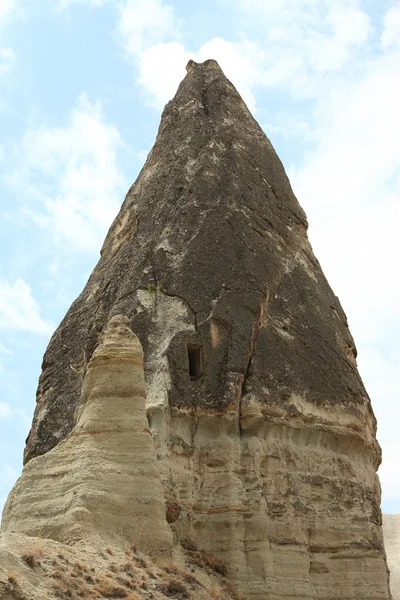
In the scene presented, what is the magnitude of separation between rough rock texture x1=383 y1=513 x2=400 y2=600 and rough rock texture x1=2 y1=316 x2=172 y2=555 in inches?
1469

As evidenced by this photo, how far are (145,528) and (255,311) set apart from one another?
7.41m

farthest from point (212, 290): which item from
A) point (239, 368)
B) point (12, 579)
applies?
point (12, 579)

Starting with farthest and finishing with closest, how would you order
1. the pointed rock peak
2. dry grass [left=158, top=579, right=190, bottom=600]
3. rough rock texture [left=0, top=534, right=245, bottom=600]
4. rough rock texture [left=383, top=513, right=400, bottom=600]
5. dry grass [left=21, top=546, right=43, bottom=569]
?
rough rock texture [left=383, top=513, right=400, bottom=600] → the pointed rock peak → dry grass [left=158, top=579, right=190, bottom=600] → dry grass [left=21, top=546, right=43, bottom=569] → rough rock texture [left=0, top=534, right=245, bottom=600]

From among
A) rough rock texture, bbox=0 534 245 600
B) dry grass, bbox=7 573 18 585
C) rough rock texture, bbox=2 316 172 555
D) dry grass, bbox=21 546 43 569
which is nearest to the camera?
dry grass, bbox=7 573 18 585

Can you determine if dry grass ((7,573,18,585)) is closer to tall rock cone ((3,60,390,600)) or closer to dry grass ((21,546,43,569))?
dry grass ((21,546,43,569))

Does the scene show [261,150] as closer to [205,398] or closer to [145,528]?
[205,398]

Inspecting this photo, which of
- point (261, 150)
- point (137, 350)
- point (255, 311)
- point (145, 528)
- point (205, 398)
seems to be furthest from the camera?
point (261, 150)

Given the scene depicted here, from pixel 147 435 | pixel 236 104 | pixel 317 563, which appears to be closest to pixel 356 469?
pixel 317 563

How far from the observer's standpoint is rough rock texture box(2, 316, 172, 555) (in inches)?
737

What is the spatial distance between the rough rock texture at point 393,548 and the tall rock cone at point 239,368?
105 feet

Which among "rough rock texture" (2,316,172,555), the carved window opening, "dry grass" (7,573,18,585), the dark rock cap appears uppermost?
the dark rock cap

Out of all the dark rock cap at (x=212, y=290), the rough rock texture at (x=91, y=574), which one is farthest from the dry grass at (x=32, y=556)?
the dark rock cap at (x=212, y=290)

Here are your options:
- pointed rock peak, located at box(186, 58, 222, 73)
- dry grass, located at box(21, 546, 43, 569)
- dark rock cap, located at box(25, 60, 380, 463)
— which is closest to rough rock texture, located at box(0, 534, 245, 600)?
dry grass, located at box(21, 546, 43, 569)

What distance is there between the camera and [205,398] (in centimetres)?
2297
